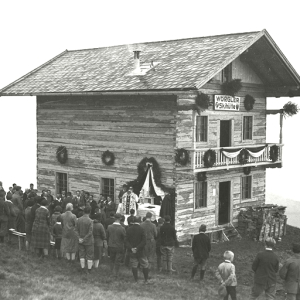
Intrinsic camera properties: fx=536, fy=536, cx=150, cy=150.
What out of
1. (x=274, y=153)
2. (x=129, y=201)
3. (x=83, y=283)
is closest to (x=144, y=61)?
(x=129, y=201)

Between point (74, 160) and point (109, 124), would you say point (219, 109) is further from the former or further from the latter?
point (74, 160)

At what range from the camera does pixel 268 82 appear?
27922 millimetres

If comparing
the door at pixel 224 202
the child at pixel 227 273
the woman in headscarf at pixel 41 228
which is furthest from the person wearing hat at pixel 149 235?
the door at pixel 224 202

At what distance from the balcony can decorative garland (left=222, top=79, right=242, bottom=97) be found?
268 centimetres

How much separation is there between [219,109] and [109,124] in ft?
17.1

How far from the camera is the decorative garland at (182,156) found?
2245 centimetres

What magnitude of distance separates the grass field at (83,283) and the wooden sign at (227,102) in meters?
8.63

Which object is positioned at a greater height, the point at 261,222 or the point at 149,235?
the point at 149,235

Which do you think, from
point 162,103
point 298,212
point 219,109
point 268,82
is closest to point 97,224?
point 162,103

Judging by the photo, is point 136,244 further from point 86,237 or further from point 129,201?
point 129,201

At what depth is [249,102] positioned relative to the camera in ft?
88.1

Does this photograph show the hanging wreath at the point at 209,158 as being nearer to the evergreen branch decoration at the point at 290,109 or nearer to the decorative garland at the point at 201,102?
the decorative garland at the point at 201,102

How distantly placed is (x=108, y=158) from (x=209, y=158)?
5.18m

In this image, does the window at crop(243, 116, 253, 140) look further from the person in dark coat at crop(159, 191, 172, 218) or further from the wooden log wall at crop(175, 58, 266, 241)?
the person in dark coat at crop(159, 191, 172, 218)
